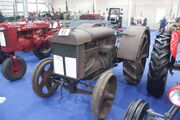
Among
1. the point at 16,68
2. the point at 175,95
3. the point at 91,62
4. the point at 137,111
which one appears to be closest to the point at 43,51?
the point at 16,68

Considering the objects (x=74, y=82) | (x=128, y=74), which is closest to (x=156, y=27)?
(x=128, y=74)

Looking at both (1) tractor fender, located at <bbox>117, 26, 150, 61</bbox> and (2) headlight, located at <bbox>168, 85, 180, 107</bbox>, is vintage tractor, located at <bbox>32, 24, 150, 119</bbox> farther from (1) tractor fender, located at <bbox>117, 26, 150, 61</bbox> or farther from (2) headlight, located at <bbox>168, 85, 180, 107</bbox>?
(2) headlight, located at <bbox>168, 85, 180, 107</bbox>

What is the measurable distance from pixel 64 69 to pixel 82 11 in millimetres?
17167

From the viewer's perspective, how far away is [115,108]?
7.42ft

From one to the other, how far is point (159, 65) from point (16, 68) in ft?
8.80

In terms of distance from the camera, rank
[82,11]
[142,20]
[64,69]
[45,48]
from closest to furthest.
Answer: [64,69] → [45,48] → [142,20] → [82,11]

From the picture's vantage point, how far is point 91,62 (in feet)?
7.13

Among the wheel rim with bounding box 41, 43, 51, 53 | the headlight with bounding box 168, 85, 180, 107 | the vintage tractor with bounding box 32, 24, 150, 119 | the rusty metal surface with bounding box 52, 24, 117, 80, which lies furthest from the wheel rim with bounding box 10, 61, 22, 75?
the headlight with bounding box 168, 85, 180, 107

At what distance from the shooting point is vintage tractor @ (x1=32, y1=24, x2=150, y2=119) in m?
1.82

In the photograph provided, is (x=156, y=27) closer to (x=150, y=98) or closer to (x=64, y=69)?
(x=150, y=98)

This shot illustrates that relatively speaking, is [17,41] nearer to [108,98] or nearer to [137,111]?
[108,98]

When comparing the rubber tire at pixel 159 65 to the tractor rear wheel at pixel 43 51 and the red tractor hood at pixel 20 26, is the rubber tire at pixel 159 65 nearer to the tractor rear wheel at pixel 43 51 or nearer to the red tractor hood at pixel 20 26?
the red tractor hood at pixel 20 26

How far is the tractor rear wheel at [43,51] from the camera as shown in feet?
14.8

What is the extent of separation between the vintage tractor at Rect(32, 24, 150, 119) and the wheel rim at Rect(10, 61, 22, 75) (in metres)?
1.14
